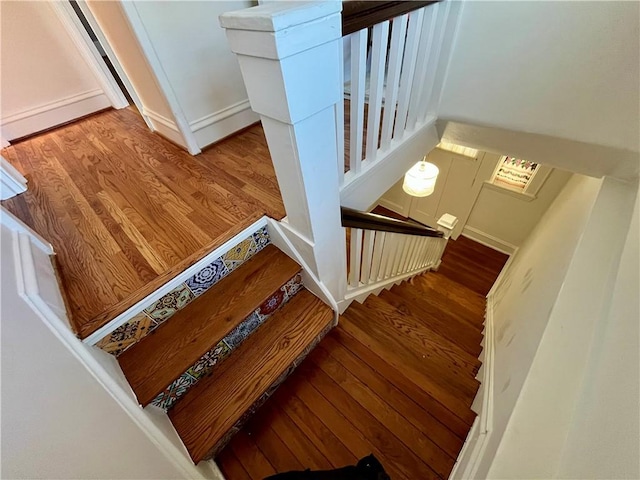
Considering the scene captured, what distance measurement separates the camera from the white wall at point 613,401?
1.17 ft

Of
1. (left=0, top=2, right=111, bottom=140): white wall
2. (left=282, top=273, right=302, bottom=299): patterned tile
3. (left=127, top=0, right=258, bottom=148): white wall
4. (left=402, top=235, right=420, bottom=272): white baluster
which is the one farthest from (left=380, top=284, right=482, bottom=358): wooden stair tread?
(left=0, top=2, right=111, bottom=140): white wall

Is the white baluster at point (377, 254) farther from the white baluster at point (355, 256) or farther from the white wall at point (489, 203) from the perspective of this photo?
the white wall at point (489, 203)

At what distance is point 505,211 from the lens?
141 inches

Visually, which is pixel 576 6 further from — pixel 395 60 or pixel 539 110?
pixel 395 60

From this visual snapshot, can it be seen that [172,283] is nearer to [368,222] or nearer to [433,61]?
[368,222]

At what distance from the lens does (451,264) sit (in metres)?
3.89

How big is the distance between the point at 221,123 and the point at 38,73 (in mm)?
1444

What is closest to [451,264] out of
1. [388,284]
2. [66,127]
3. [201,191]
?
[388,284]

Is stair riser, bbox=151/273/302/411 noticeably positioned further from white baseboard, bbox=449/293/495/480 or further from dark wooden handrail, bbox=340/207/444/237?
white baseboard, bbox=449/293/495/480

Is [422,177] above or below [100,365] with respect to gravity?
below

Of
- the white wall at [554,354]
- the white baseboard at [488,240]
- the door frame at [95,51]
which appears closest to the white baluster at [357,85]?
the white wall at [554,354]

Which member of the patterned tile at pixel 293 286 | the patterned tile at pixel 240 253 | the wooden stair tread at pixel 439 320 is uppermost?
the patterned tile at pixel 240 253

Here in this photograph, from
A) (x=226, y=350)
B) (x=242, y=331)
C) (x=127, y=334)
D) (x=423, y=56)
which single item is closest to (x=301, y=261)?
(x=242, y=331)

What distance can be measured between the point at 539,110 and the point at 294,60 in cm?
140
